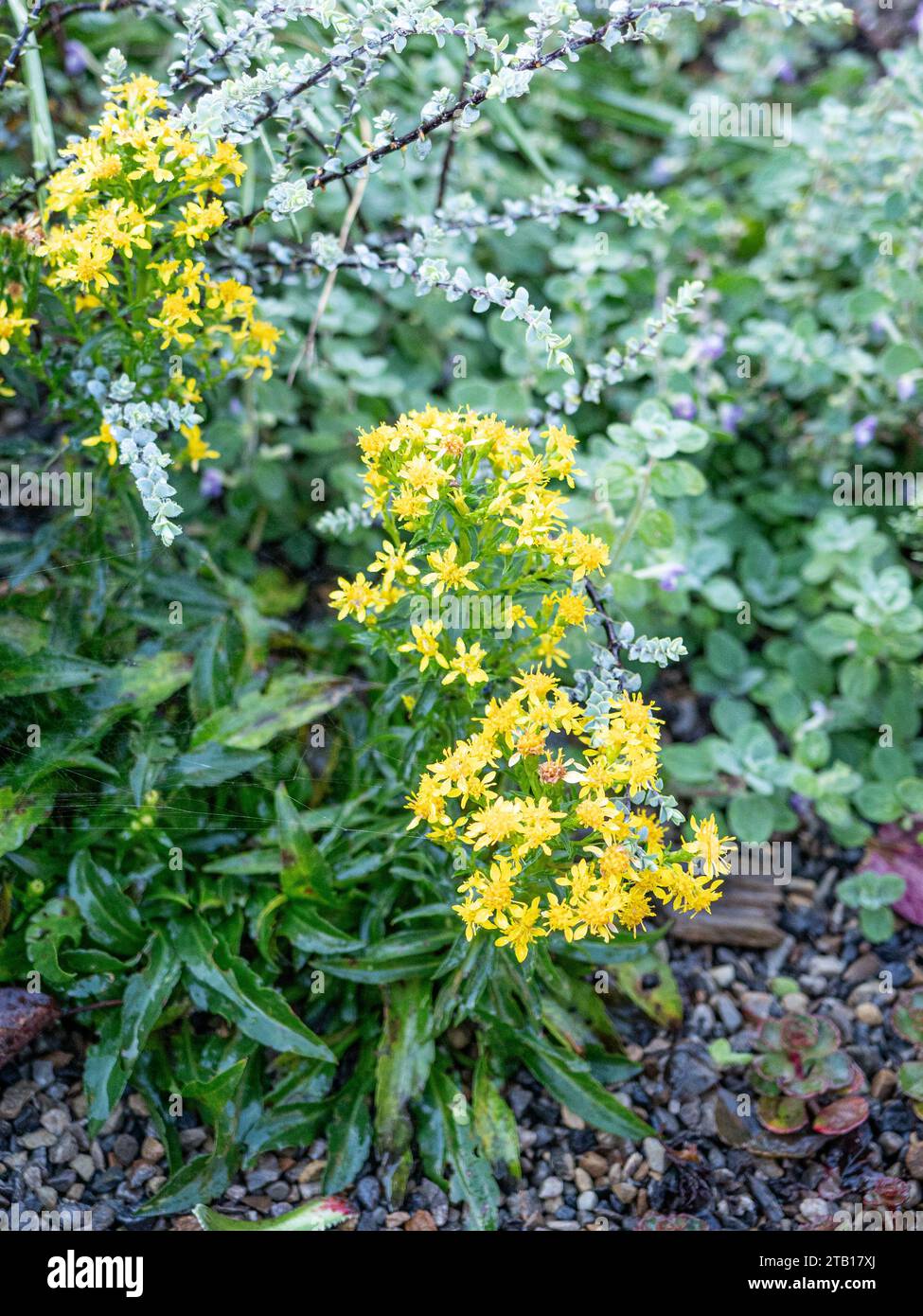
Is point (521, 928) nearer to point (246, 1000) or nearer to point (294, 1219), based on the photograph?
point (246, 1000)

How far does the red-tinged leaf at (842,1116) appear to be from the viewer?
87.9 inches

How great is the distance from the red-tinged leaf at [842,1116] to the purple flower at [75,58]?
304 cm

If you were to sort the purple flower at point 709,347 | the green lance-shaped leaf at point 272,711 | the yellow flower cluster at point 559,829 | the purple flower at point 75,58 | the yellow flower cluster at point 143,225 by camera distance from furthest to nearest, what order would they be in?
the purple flower at point 75,58 < the purple flower at point 709,347 < the green lance-shaped leaf at point 272,711 < the yellow flower cluster at point 143,225 < the yellow flower cluster at point 559,829

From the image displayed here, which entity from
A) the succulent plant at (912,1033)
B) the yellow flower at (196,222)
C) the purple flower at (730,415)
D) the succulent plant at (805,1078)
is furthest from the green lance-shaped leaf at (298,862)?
the purple flower at (730,415)

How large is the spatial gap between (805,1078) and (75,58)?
3.01 meters

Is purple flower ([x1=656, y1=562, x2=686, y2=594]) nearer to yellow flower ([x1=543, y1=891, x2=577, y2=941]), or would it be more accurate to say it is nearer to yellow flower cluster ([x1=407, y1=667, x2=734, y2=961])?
yellow flower cluster ([x1=407, y1=667, x2=734, y2=961])

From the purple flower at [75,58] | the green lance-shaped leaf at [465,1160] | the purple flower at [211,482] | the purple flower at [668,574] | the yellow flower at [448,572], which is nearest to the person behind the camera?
the yellow flower at [448,572]

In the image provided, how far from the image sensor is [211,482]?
117 inches

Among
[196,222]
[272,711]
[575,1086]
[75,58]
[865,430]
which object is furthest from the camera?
[75,58]

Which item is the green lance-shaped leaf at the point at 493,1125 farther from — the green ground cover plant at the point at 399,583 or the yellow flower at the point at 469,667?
the yellow flower at the point at 469,667

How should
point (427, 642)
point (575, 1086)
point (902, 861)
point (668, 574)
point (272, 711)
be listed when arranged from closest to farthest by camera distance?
point (427, 642)
point (575, 1086)
point (272, 711)
point (668, 574)
point (902, 861)

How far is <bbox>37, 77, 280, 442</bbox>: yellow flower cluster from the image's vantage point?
6.66ft

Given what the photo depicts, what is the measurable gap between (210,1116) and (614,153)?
3244mm

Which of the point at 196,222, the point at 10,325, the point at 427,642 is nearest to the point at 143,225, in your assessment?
the point at 196,222
